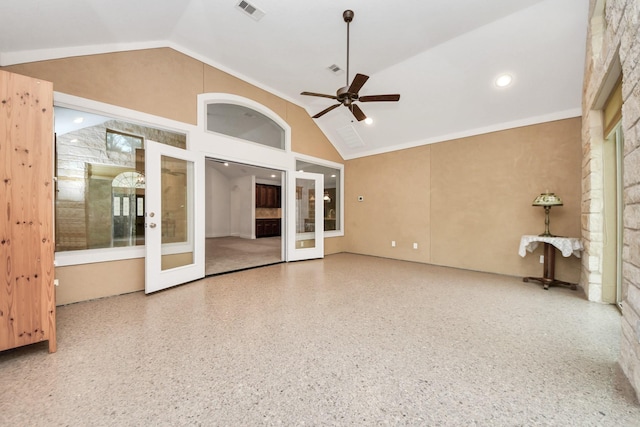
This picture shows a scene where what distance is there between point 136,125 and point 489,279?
592 cm

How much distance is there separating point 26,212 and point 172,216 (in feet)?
6.23

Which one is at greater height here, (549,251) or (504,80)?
(504,80)

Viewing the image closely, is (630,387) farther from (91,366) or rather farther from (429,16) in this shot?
(429,16)

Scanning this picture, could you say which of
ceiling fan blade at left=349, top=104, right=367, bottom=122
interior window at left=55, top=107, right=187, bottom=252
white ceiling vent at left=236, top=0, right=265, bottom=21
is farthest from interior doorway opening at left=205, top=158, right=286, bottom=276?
white ceiling vent at left=236, top=0, right=265, bottom=21

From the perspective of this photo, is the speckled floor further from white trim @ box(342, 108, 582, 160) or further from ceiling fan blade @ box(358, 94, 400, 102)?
white trim @ box(342, 108, 582, 160)

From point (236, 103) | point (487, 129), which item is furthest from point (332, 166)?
point (487, 129)

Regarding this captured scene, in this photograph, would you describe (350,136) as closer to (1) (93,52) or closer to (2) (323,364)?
(1) (93,52)

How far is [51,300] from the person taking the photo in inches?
79.4

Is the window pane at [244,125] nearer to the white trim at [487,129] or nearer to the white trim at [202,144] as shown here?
the white trim at [202,144]

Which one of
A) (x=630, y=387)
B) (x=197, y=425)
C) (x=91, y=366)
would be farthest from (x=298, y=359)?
(x=630, y=387)

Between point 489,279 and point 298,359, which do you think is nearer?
point 298,359

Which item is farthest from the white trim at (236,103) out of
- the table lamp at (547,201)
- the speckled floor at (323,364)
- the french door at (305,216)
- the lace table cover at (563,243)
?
the lace table cover at (563,243)

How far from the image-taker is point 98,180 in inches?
131

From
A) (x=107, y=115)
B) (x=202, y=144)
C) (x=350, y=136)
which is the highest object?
(x=350, y=136)
